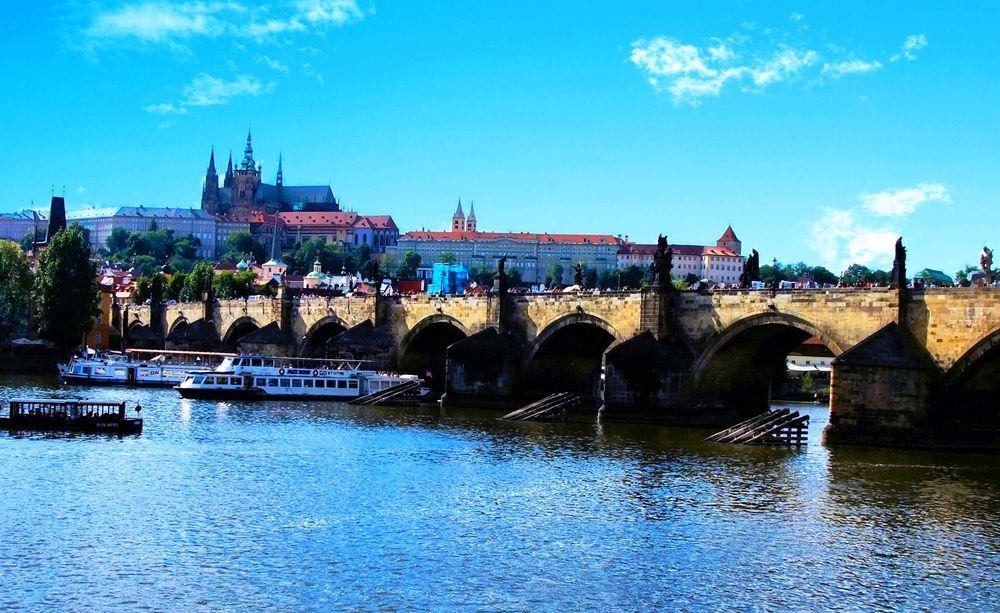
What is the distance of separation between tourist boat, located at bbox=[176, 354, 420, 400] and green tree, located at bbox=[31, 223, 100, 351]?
879 inches

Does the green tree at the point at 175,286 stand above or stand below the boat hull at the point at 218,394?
above

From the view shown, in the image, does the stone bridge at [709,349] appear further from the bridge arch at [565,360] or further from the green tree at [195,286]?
the green tree at [195,286]

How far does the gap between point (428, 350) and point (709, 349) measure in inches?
1148

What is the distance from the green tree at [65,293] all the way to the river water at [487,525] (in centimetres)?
4814

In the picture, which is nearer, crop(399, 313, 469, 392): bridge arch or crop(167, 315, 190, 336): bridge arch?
crop(399, 313, 469, 392): bridge arch

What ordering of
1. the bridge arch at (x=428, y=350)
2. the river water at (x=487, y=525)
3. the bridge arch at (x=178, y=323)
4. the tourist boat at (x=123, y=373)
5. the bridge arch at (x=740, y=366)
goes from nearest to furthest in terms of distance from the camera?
the river water at (x=487, y=525)
the bridge arch at (x=740, y=366)
the bridge arch at (x=428, y=350)
the tourist boat at (x=123, y=373)
the bridge arch at (x=178, y=323)

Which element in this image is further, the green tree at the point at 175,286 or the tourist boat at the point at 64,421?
the green tree at the point at 175,286

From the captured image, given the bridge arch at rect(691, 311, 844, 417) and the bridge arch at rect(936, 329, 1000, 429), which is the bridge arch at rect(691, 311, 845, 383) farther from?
the bridge arch at rect(936, 329, 1000, 429)

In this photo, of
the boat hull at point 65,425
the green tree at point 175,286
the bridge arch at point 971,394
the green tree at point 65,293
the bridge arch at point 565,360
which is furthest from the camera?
the green tree at point 175,286

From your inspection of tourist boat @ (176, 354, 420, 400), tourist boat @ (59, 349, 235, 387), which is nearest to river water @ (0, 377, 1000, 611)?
tourist boat @ (176, 354, 420, 400)

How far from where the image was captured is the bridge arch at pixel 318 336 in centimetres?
8781

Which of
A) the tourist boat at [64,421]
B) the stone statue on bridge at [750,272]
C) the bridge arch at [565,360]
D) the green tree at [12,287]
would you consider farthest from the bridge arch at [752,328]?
the green tree at [12,287]

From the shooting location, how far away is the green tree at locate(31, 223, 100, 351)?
90.2 meters

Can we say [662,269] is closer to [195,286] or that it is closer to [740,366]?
[740,366]
